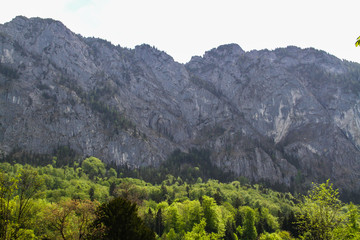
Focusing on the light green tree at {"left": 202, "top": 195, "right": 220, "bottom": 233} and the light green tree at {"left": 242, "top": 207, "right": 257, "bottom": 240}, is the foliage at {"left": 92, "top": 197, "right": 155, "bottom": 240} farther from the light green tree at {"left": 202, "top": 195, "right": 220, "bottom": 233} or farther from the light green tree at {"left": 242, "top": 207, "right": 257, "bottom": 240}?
the light green tree at {"left": 242, "top": 207, "right": 257, "bottom": 240}

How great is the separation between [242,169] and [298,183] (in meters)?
39.8

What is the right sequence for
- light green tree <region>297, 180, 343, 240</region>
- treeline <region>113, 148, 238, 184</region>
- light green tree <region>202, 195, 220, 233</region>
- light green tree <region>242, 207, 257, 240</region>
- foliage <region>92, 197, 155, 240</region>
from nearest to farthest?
light green tree <region>297, 180, 343, 240</region> < foliage <region>92, 197, 155, 240</region> < light green tree <region>202, 195, 220, 233</region> < light green tree <region>242, 207, 257, 240</region> < treeline <region>113, 148, 238, 184</region>

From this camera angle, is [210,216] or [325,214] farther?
[210,216]

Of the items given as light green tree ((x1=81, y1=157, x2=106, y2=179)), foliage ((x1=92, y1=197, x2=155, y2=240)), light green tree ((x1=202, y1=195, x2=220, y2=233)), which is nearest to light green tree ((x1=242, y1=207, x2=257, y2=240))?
light green tree ((x1=202, y1=195, x2=220, y2=233))

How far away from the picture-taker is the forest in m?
25.9

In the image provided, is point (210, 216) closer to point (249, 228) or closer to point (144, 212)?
point (249, 228)

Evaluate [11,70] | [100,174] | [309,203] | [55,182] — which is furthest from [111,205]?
[11,70]

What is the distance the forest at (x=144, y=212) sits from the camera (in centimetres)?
2588

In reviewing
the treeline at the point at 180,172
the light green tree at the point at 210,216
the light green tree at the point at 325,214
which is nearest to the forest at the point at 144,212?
the light green tree at the point at 325,214

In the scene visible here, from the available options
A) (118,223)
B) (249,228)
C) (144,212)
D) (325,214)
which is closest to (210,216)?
(249,228)

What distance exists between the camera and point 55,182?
362 ft

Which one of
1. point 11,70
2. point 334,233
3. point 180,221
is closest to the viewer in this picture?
point 334,233

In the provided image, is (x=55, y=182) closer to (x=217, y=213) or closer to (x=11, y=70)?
(x=217, y=213)

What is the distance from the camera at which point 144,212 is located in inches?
2881
